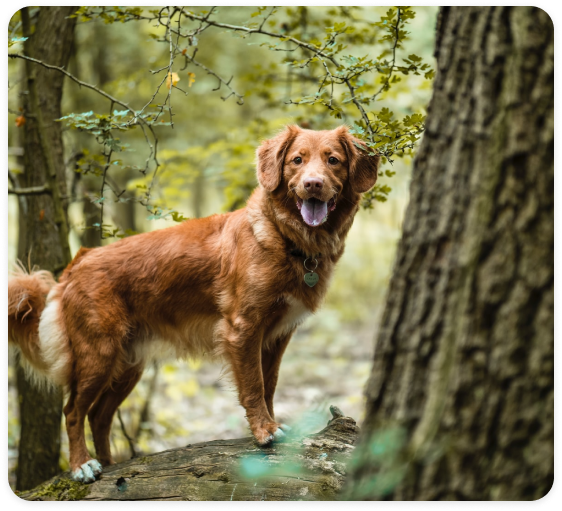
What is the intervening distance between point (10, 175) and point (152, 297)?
6.18 ft

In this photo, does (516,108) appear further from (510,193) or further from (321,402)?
(321,402)

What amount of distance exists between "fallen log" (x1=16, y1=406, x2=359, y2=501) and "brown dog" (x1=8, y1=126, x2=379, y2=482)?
162 mm

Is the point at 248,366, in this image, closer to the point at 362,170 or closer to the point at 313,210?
the point at 313,210

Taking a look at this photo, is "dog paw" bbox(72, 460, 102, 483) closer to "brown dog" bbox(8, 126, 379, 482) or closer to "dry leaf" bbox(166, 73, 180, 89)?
"brown dog" bbox(8, 126, 379, 482)

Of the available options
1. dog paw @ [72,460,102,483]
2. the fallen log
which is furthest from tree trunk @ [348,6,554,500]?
dog paw @ [72,460,102,483]

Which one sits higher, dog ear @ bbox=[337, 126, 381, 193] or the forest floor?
dog ear @ bbox=[337, 126, 381, 193]

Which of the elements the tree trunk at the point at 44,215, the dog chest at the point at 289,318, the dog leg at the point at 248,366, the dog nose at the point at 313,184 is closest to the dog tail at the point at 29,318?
the tree trunk at the point at 44,215

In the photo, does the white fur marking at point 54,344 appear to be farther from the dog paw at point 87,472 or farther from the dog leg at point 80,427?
the dog paw at point 87,472

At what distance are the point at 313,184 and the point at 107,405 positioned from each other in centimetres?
269

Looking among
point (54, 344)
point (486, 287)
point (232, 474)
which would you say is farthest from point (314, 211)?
point (54, 344)

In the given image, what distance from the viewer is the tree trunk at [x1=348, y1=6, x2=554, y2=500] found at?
5.46ft

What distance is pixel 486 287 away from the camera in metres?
1.68

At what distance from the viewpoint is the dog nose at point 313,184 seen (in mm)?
3508

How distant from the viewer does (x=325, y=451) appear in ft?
10.9
